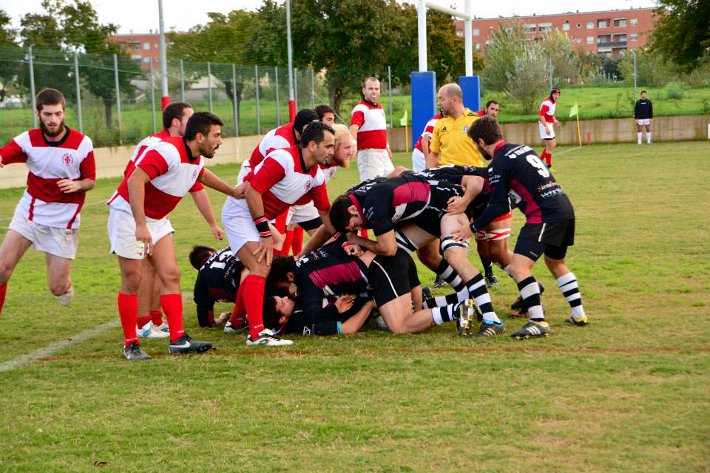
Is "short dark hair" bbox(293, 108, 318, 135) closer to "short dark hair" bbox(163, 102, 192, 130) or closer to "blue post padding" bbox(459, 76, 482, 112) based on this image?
"short dark hair" bbox(163, 102, 192, 130)

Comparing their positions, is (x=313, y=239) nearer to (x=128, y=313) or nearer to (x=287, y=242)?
(x=287, y=242)

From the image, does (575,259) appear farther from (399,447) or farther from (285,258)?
(399,447)

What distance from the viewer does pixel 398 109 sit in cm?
A: 4422

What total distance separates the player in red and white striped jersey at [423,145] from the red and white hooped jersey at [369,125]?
75 cm

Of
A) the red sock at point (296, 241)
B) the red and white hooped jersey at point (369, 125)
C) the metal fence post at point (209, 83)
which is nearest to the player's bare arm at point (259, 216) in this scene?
the red sock at point (296, 241)

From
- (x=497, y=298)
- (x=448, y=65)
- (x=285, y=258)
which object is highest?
(x=448, y=65)

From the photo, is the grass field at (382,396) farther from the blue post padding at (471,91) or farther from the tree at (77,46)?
the tree at (77,46)

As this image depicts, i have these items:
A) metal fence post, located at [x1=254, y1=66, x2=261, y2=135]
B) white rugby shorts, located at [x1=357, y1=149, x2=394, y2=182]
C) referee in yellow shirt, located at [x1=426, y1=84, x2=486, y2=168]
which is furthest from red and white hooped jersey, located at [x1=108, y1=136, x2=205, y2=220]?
metal fence post, located at [x1=254, y1=66, x2=261, y2=135]

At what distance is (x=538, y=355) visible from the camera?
638 cm

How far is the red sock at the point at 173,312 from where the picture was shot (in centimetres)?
685

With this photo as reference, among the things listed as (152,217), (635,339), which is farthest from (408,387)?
(152,217)

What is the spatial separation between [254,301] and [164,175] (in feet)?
3.77

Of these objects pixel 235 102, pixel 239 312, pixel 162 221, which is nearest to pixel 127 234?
pixel 162 221

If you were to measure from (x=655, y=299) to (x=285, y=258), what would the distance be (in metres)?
3.26
